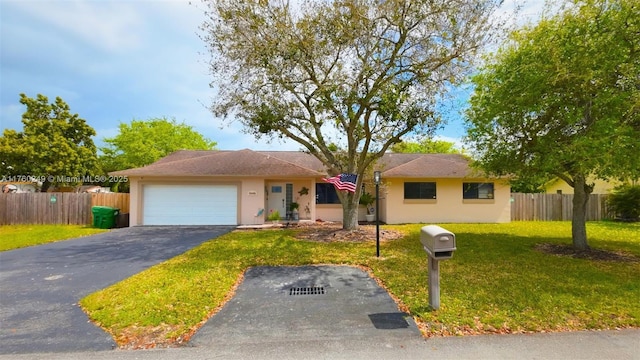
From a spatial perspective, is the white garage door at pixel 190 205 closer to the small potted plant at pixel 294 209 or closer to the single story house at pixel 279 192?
the single story house at pixel 279 192

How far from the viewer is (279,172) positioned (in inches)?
565

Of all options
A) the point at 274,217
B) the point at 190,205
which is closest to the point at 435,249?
the point at 274,217

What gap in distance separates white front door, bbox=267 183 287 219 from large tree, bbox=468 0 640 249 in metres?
9.95

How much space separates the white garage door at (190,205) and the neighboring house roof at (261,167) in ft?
2.72

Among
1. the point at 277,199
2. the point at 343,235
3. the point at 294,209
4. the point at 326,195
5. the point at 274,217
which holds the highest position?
the point at 326,195

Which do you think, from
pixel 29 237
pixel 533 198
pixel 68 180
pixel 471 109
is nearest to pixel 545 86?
pixel 471 109

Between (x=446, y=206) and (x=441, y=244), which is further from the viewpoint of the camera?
(x=446, y=206)

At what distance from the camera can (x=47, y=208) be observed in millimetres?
14469

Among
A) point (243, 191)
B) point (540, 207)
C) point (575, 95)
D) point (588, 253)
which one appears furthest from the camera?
point (540, 207)

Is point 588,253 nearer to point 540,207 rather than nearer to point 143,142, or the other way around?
point 540,207

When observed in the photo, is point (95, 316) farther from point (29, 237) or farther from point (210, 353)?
point (29, 237)

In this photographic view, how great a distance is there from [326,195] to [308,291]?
1066 centimetres

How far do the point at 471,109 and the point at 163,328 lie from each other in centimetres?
997

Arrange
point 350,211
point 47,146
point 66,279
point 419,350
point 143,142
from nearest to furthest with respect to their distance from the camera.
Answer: point 419,350 < point 66,279 < point 350,211 < point 47,146 < point 143,142
